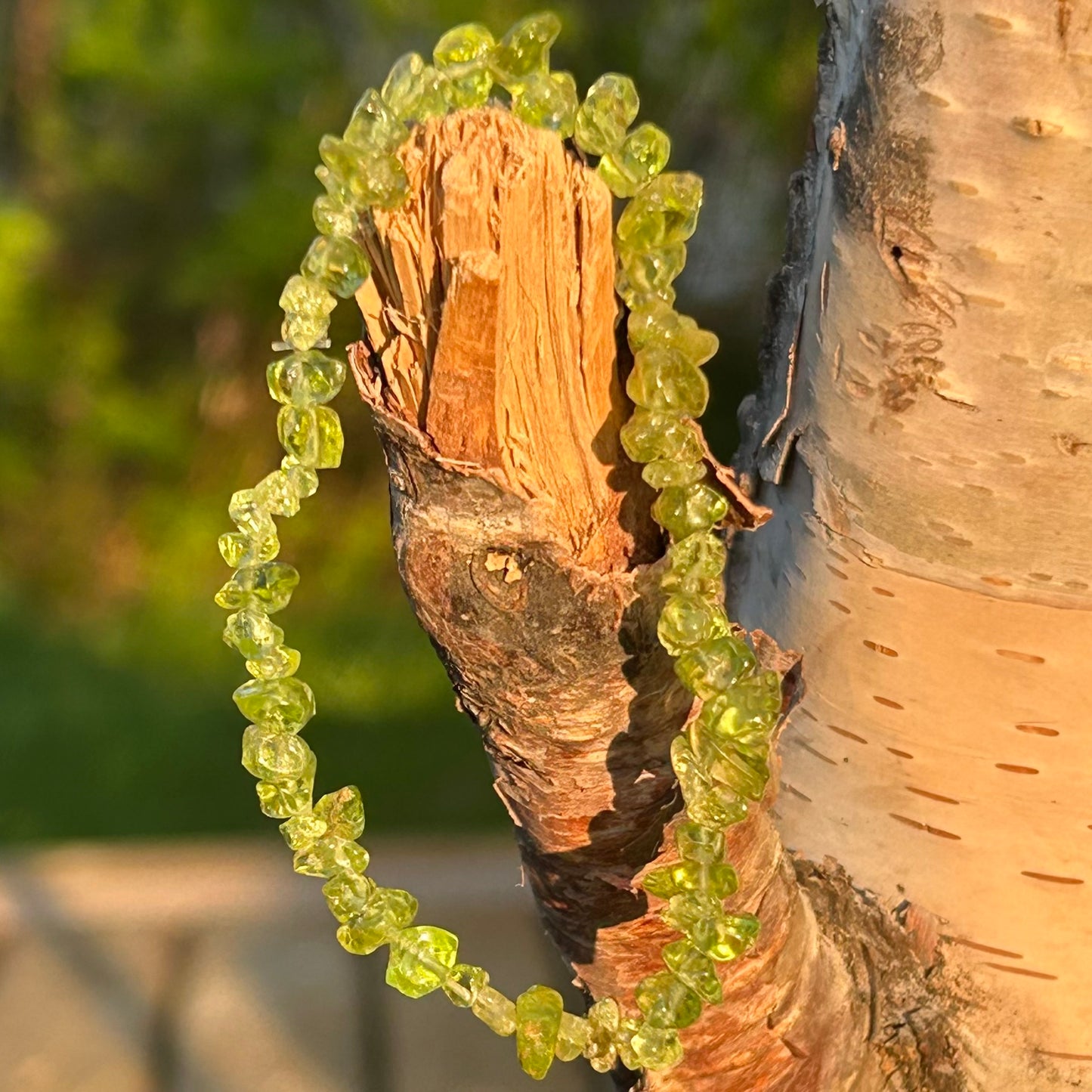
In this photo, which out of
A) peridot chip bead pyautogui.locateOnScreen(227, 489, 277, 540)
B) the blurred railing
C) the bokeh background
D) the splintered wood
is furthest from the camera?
the bokeh background

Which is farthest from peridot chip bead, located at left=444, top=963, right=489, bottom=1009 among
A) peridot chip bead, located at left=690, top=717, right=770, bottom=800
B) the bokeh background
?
the bokeh background

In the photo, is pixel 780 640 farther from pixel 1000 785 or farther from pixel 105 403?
pixel 105 403

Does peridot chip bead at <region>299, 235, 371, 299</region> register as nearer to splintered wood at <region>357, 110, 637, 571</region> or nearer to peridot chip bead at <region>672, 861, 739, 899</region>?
splintered wood at <region>357, 110, 637, 571</region>

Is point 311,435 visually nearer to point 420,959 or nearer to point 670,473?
point 670,473

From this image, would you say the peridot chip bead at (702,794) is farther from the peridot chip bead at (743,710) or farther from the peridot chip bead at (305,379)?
the peridot chip bead at (305,379)

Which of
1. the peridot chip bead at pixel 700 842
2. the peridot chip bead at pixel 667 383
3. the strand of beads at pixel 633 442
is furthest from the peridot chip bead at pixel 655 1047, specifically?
the peridot chip bead at pixel 667 383

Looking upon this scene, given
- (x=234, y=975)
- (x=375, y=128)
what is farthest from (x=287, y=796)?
(x=234, y=975)
